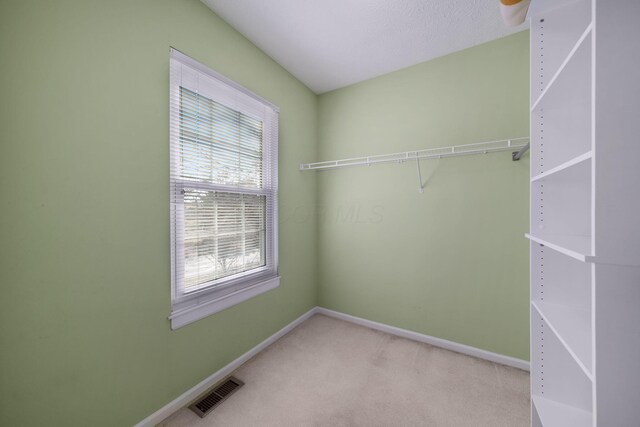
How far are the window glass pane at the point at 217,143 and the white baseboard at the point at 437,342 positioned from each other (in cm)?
176

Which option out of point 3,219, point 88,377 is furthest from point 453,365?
point 3,219

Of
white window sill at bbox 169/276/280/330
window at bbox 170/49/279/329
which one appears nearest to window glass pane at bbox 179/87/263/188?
window at bbox 170/49/279/329

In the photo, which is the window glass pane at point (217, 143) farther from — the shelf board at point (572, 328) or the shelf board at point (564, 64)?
the shelf board at point (572, 328)

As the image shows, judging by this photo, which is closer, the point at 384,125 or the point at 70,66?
the point at 70,66

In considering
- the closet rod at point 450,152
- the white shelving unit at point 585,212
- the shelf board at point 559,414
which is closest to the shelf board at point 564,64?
the white shelving unit at point 585,212

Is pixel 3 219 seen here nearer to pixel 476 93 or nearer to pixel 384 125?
pixel 384 125

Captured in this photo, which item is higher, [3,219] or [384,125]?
[384,125]

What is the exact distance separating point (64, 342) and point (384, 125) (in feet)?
8.97

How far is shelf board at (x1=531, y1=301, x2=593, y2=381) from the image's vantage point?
77 centimetres

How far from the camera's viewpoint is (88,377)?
116 centimetres

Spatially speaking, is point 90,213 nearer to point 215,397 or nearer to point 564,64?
point 215,397

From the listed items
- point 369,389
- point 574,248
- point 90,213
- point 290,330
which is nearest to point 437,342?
point 369,389

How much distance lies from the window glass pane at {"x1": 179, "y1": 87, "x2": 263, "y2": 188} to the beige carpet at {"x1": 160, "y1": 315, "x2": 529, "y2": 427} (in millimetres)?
1515

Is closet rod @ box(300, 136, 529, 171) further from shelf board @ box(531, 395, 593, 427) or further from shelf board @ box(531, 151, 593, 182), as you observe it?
shelf board @ box(531, 395, 593, 427)
